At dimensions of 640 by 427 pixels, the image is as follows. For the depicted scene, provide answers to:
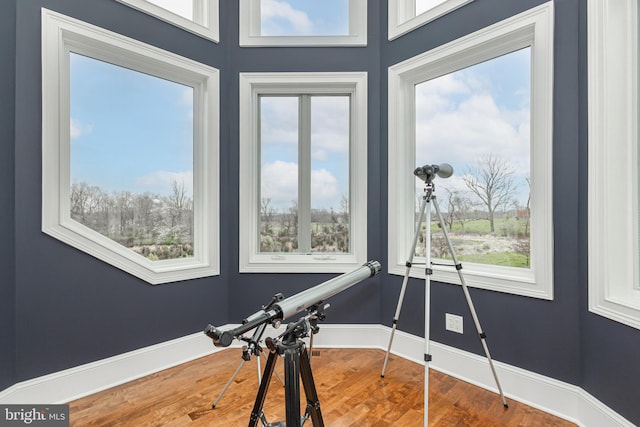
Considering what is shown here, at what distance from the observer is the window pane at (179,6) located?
2.41 m

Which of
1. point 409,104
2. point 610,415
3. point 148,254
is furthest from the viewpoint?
point 409,104

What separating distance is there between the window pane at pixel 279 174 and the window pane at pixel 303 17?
1.94 ft

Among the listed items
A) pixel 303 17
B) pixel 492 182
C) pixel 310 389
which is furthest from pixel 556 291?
pixel 303 17

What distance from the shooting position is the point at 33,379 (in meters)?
1.77

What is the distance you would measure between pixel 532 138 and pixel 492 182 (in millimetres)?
364

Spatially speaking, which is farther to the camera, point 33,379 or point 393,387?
point 393,387

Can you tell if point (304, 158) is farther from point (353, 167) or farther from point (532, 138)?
point (532, 138)

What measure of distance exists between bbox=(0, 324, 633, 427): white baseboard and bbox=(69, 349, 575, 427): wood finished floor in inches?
2.5

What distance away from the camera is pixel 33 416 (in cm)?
166

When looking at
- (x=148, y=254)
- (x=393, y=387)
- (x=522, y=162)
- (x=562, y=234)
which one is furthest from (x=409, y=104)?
(x=148, y=254)

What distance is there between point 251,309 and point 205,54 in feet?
7.01

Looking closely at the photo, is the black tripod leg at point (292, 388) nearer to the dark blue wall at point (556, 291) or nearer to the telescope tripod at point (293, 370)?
the telescope tripod at point (293, 370)

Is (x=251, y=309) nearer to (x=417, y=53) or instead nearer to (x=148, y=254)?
(x=148, y=254)

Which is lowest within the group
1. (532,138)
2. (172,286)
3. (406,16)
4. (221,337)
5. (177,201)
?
(172,286)
